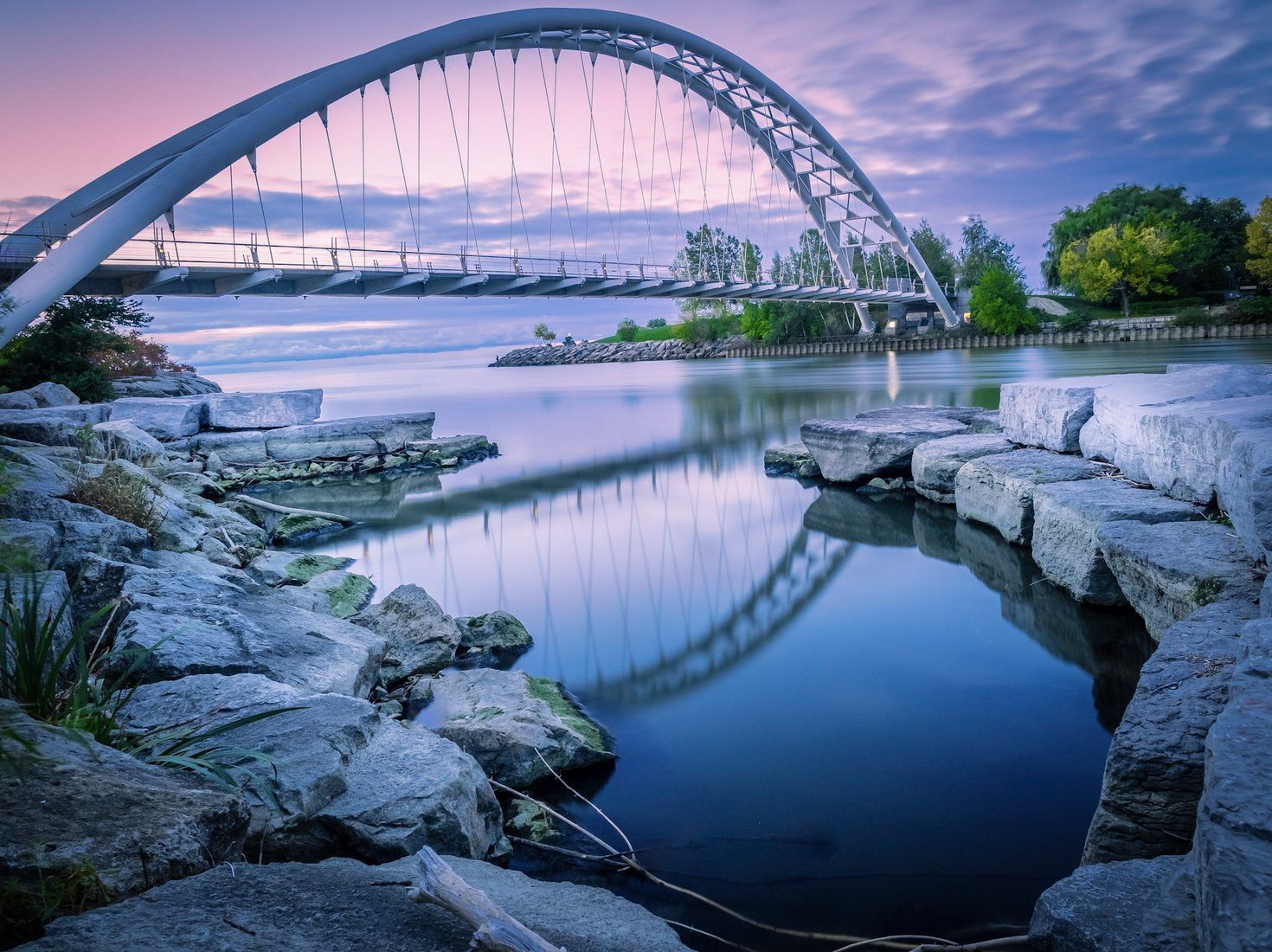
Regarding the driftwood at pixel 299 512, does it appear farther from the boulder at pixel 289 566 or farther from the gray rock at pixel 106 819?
the gray rock at pixel 106 819

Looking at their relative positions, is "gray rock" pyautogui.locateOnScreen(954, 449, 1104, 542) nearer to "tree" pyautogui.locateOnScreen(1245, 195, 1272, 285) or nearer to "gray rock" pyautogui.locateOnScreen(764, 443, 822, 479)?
"gray rock" pyautogui.locateOnScreen(764, 443, 822, 479)

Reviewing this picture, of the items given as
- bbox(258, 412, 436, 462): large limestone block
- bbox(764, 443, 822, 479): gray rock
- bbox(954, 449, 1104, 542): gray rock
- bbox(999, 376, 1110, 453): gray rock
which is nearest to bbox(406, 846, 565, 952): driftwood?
bbox(954, 449, 1104, 542): gray rock

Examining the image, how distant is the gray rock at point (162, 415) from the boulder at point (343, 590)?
11792 mm

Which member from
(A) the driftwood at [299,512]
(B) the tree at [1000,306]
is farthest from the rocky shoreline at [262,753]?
(B) the tree at [1000,306]

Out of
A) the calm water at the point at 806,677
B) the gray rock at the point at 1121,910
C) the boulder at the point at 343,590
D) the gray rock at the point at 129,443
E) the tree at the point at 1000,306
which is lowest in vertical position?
the calm water at the point at 806,677

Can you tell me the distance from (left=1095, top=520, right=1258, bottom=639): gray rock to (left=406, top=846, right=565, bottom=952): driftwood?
394cm

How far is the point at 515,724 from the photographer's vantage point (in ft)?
14.3

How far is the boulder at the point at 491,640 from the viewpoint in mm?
6223

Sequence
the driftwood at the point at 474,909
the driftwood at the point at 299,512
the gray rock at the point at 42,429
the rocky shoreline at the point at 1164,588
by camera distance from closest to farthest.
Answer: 1. the rocky shoreline at the point at 1164,588
2. the driftwood at the point at 474,909
3. the gray rock at the point at 42,429
4. the driftwood at the point at 299,512

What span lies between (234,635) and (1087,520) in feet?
20.2

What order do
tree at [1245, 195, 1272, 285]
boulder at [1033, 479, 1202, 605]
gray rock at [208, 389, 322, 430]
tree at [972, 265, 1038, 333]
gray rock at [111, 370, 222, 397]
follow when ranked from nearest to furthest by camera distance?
boulder at [1033, 479, 1202, 605] < gray rock at [208, 389, 322, 430] < gray rock at [111, 370, 222, 397] < tree at [1245, 195, 1272, 285] < tree at [972, 265, 1038, 333]

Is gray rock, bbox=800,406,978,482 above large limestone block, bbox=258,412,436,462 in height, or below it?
below

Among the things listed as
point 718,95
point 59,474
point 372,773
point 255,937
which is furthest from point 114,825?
point 718,95

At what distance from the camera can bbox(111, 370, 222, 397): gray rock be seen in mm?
20672
